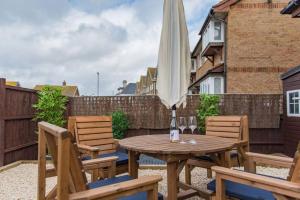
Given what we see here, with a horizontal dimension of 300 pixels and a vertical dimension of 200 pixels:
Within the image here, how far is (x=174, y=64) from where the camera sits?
322 centimetres

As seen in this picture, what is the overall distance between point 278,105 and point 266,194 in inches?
246

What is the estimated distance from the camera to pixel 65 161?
158 cm

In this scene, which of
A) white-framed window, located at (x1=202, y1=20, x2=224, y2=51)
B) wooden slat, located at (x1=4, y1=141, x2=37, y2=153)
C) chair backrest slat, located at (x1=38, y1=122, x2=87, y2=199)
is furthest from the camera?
white-framed window, located at (x1=202, y1=20, x2=224, y2=51)

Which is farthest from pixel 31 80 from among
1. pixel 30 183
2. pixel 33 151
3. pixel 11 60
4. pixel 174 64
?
pixel 174 64

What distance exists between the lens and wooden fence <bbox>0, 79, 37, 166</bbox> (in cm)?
528

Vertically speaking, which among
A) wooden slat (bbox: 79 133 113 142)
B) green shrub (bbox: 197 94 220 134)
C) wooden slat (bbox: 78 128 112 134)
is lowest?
wooden slat (bbox: 79 133 113 142)

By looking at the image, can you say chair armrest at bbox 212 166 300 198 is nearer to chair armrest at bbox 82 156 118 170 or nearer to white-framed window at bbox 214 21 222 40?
chair armrest at bbox 82 156 118 170

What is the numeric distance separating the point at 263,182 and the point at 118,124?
19.3ft

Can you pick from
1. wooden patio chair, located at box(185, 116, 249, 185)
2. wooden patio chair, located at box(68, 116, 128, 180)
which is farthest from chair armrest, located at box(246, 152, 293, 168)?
wooden patio chair, located at box(68, 116, 128, 180)

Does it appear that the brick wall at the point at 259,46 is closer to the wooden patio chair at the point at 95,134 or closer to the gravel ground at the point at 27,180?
the gravel ground at the point at 27,180

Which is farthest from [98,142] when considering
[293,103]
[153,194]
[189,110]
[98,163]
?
[293,103]

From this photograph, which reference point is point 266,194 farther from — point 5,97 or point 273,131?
point 273,131

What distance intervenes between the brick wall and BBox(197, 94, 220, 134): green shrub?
4.96 metres

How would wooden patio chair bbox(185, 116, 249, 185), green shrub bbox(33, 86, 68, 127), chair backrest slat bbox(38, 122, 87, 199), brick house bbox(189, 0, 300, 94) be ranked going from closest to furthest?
chair backrest slat bbox(38, 122, 87, 199)
wooden patio chair bbox(185, 116, 249, 185)
green shrub bbox(33, 86, 68, 127)
brick house bbox(189, 0, 300, 94)
